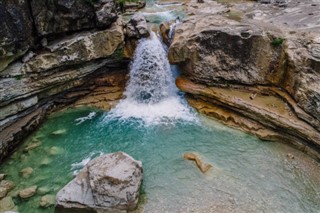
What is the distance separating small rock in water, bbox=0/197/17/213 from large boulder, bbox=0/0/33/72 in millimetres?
4618

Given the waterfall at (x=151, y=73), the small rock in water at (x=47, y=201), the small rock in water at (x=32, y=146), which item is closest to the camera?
the small rock in water at (x=47, y=201)

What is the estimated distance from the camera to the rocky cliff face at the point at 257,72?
407 inches

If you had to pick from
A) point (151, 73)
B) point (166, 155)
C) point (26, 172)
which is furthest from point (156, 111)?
point (26, 172)

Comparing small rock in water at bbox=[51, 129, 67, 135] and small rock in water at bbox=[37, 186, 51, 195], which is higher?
small rock in water at bbox=[37, 186, 51, 195]

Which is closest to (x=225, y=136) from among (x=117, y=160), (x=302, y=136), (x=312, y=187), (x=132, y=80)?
(x=302, y=136)

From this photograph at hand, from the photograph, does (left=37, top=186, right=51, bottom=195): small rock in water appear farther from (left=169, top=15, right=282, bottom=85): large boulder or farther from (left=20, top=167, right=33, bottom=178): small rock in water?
(left=169, top=15, right=282, bottom=85): large boulder

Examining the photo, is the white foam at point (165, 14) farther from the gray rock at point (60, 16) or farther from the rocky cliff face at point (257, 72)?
the gray rock at point (60, 16)

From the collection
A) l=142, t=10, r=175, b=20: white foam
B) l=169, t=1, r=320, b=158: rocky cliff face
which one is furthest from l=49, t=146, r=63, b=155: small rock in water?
l=142, t=10, r=175, b=20: white foam

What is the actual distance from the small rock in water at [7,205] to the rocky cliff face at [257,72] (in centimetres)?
774

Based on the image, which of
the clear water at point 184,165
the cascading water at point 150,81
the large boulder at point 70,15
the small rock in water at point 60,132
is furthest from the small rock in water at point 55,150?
the large boulder at point 70,15

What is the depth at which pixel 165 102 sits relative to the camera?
528 inches

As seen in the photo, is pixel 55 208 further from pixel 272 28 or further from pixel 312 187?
pixel 272 28

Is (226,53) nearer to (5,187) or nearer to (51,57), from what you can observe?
(51,57)

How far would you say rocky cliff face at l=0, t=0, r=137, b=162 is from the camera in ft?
34.8
